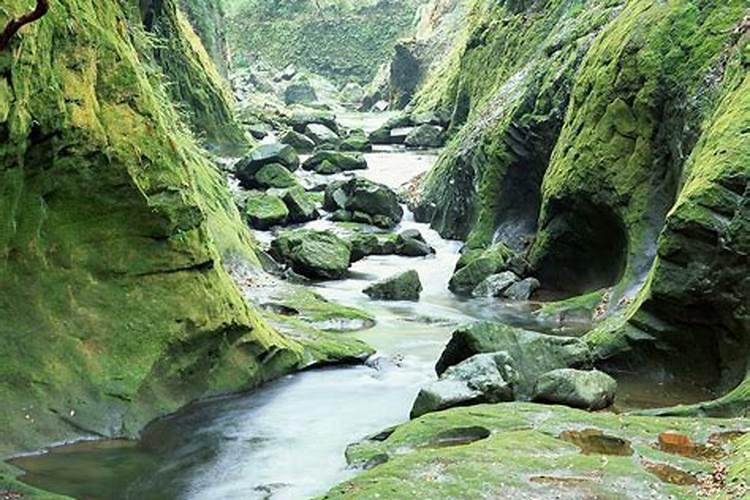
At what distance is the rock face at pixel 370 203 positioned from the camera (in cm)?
3706

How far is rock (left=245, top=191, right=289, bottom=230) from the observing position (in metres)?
35.0

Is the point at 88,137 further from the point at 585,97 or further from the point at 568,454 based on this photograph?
the point at 585,97

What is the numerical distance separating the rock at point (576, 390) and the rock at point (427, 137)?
136ft

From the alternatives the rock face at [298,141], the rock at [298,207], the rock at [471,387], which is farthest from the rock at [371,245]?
the rock face at [298,141]

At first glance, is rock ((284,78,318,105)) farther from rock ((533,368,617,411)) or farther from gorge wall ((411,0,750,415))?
rock ((533,368,617,411))

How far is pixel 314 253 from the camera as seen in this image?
1119 inches

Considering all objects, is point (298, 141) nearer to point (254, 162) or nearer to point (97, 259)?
point (254, 162)

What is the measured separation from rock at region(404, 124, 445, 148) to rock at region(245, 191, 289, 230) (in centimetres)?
2031

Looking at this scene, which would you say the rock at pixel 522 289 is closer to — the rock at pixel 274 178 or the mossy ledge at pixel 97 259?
the mossy ledge at pixel 97 259

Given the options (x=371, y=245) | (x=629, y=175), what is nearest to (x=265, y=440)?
(x=629, y=175)

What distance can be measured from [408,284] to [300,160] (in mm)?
25868

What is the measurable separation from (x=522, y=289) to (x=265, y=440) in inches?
527

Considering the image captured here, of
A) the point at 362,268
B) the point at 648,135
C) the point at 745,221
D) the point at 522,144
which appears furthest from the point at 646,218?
the point at 362,268

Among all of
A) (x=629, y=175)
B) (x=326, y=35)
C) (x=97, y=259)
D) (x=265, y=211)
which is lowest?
(x=265, y=211)
